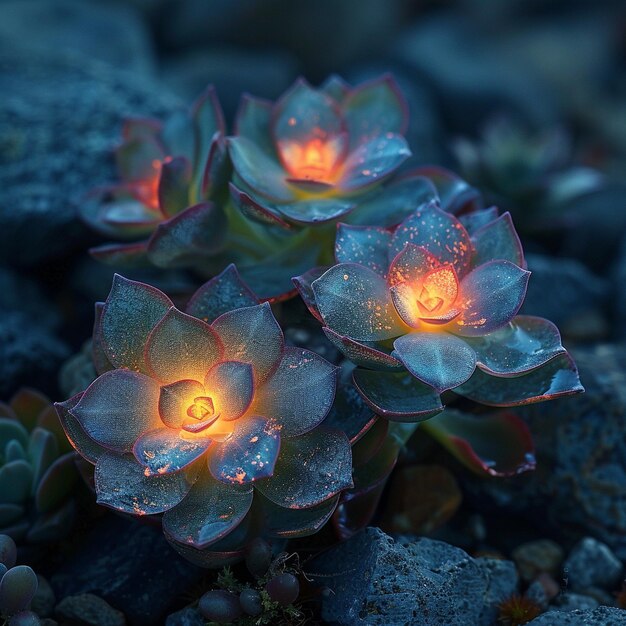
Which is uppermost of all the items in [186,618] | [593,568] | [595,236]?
[186,618]

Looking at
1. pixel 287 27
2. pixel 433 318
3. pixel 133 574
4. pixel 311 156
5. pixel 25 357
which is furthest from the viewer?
pixel 287 27

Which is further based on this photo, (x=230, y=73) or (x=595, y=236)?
(x=230, y=73)

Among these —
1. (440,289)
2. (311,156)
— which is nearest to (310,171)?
(311,156)

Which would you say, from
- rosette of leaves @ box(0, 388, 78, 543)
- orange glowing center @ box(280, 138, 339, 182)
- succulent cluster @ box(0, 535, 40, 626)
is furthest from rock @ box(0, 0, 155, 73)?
succulent cluster @ box(0, 535, 40, 626)

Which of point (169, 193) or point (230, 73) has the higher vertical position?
point (169, 193)

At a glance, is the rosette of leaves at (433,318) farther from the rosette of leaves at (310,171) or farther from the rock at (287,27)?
the rock at (287,27)

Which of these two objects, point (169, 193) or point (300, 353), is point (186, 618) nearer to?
point (300, 353)

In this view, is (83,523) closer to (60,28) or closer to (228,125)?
(228,125)
